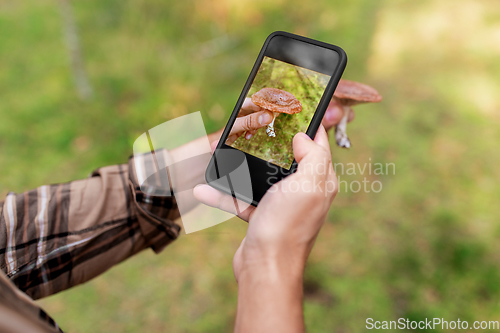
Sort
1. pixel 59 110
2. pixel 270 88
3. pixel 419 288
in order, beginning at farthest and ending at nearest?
pixel 59 110
pixel 419 288
pixel 270 88

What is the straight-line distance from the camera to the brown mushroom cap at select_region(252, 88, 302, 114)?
1.10m

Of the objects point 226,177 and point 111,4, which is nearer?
point 226,177

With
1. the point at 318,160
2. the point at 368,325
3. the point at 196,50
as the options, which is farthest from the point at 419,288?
the point at 196,50

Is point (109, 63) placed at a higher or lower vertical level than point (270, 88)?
higher

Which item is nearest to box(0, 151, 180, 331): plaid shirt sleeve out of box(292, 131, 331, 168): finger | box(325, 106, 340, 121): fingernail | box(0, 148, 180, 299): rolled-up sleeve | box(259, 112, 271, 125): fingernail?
box(0, 148, 180, 299): rolled-up sleeve

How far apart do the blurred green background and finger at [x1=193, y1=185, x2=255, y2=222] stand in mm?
916

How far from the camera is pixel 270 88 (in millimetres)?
1152

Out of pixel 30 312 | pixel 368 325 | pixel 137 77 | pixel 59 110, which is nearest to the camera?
pixel 30 312

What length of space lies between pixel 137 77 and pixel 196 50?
602mm

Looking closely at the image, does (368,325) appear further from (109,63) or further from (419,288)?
(109,63)

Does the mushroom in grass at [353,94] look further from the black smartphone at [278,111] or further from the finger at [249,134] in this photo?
the finger at [249,134]

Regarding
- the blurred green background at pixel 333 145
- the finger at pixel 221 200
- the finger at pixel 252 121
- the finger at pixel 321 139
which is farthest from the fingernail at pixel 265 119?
the blurred green background at pixel 333 145

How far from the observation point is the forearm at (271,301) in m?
0.71

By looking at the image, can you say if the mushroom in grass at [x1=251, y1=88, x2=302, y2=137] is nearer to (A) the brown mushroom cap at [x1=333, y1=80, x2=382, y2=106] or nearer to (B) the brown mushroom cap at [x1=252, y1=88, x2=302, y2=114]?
(B) the brown mushroom cap at [x1=252, y1=88, x2=302, y2=114]
